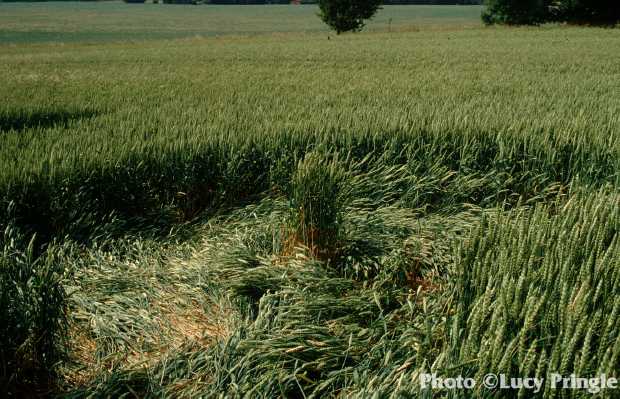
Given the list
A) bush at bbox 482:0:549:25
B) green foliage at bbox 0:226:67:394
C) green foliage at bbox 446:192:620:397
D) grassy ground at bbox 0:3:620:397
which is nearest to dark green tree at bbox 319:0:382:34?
bush at bbox 482:0:549:25

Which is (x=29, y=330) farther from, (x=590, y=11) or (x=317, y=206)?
(x=590, y=11)

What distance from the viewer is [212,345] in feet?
7.47

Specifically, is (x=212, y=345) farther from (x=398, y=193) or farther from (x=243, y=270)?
(x=398, y=193)

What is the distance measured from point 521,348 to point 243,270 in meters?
1.76

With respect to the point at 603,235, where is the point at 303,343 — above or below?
below

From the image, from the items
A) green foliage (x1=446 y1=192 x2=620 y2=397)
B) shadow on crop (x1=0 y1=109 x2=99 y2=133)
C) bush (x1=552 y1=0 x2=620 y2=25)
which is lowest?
green foliage (x1=446 y1=192 x2=620 y2=397)

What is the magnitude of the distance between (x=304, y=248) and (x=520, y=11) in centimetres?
3862

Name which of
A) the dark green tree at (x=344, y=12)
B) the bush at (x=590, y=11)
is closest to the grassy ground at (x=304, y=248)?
the bush at (x=590, y=11)

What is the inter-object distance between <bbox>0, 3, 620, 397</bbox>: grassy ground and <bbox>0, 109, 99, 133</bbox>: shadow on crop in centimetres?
5

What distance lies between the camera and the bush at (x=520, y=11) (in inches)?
1416

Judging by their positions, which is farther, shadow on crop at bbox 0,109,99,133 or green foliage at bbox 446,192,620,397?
shadow on crop at bbox 0,109,99,133

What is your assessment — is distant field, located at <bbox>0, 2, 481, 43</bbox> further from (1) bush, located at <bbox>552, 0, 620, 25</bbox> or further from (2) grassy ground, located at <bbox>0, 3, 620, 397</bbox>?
(2) grassy ground, located at <bbox>0, 3, 620, 397</bbox>

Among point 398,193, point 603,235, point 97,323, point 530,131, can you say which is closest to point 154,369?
point 97,323

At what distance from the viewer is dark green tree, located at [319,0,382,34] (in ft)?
129
